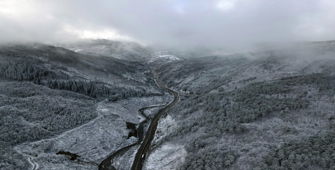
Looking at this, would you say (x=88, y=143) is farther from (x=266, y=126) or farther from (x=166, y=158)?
(x=266, y=126)

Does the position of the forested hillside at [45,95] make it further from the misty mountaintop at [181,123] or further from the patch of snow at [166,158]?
the patch of snow at [166,158]

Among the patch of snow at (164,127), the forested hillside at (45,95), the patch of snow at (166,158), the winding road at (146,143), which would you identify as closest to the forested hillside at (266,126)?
the patch of snow at (166,158)

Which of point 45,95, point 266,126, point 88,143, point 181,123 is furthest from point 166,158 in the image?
point 45,95

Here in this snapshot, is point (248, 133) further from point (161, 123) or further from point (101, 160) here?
point (101, 160)

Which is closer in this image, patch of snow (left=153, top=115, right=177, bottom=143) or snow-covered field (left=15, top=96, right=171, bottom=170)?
snow-covered field (left=15, top=96, right=171, bottom=170)

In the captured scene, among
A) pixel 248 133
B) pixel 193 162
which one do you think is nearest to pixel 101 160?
pixel 193 162

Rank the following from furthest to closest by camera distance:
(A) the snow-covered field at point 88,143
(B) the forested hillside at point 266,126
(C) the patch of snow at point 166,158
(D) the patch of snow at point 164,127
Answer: (D) the patch of snow at point 164,127
(A) the snow-covered field at point 88,143
(C) the patch of snow at point 166,158
(B) the forested hillside at point 266,126

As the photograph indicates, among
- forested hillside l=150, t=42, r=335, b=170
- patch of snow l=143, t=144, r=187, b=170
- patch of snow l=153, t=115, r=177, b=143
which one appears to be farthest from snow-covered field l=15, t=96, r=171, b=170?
forested hillside l=150, t=42, r=335, b=170

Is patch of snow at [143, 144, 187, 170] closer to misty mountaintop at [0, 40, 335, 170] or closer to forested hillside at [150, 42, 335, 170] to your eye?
misty mountaintop at [0, 40, 335, 170]
